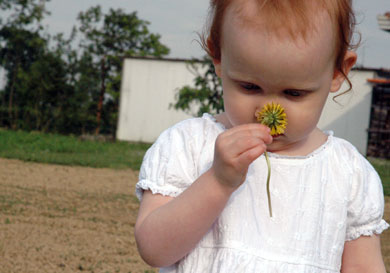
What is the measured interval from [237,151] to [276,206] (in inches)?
12.2

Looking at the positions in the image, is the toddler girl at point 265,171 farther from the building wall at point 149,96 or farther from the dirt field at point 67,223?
the building wall at point 149,96

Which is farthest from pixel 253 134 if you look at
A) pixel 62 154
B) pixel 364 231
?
pixel 62 154

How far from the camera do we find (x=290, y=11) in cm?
113

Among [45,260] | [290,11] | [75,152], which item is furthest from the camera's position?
[75,152]

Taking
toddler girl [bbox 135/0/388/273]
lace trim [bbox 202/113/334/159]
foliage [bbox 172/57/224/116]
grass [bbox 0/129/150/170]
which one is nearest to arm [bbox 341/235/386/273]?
toddler girl [bbox 135/0/388/273]

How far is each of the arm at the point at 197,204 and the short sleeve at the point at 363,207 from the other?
0.43m

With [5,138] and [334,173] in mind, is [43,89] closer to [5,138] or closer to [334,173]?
[5,138]

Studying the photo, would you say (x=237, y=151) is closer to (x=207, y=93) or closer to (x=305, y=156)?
(x=305, y=156)

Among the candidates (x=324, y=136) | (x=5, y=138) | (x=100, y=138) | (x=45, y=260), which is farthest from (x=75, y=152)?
(x=324, y=136)

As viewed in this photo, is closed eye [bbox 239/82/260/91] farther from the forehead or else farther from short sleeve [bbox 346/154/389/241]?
short sleeve [bbox 346/154/389/241]

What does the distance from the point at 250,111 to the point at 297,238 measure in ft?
1.12

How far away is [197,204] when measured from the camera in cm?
114

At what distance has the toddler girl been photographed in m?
1.13

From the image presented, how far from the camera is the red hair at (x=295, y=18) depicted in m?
1.13
